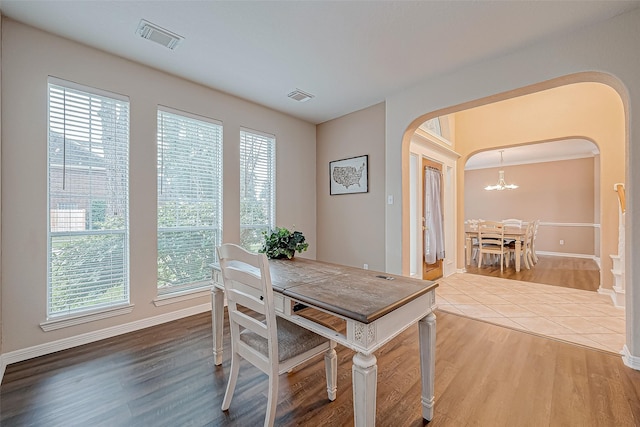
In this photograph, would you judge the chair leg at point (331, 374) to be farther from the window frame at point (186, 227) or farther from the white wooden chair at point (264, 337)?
the window frame at point (186, 227)

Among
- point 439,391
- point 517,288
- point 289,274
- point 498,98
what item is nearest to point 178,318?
point 289,274

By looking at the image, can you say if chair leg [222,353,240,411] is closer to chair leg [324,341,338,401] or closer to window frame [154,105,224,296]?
chair leg [324,341,338,401]

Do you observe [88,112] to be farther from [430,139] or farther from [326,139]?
[430,139]

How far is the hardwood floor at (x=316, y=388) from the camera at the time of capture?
1527 millimetres

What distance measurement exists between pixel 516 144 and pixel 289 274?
466 centimetres

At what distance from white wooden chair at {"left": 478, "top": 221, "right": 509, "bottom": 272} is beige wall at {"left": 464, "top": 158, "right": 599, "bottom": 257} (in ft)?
8.36

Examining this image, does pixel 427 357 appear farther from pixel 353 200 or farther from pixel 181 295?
pixel 353 200

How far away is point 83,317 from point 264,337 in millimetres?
2036

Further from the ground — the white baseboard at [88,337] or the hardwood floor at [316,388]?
the white baseboard at [88,337]

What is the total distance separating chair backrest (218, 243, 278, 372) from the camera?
1283mm

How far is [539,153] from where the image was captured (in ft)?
21.9

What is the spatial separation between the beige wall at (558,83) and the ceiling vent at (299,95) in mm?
1101

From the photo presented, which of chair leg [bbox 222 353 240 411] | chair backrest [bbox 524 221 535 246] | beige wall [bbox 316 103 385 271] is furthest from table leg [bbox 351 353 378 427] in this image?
chair backrest [bbox 524 221 535 246]

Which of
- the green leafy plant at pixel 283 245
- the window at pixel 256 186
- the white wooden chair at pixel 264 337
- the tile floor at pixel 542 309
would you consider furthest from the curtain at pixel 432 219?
the white wooden chair at pixel 264 337
